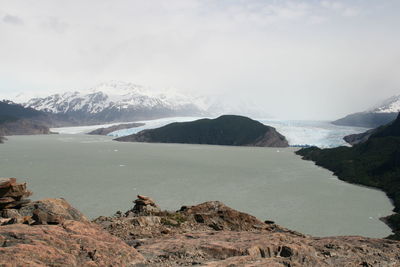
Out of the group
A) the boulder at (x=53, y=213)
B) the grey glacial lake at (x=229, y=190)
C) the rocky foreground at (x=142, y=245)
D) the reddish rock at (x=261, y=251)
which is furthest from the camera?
the grey glacial lake at (x=229, y=190)

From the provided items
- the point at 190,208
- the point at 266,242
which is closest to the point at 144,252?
the point at 266,242

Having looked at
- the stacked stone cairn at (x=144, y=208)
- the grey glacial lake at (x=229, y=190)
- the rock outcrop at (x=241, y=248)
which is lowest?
the grey glacial lake at (x=229, y=190)

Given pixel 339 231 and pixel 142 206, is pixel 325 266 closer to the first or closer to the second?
pixel 142 206

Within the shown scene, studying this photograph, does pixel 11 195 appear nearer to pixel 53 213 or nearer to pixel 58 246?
pixel 53 213

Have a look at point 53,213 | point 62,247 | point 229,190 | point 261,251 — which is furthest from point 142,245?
point 229,190

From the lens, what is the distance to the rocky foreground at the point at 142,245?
8.45m

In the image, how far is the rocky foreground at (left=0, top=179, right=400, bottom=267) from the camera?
845 cm

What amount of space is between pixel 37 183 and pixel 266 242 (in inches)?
2740

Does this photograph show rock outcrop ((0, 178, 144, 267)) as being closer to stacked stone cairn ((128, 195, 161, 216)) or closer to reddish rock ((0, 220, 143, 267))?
reddish rock ((0, 220, 143, 267))

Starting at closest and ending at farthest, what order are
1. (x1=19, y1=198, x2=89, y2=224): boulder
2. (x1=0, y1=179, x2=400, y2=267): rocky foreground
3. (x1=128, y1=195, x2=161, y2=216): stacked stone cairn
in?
1. (x1=0, y1=179, x2=400, y2=267): rocky foreground
2. (x1=19, y1=198, x2=89, y2=224): boulder
3. (x1=128, y1=195, x2=161, y2=216): stacked stone cairn

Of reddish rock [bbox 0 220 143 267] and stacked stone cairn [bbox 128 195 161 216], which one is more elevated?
reddish rock [bbox 0 220 143 267]

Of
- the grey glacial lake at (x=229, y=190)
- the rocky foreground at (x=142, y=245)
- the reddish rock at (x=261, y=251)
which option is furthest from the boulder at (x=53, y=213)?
the grey glacial lake at (x=229, y=190)

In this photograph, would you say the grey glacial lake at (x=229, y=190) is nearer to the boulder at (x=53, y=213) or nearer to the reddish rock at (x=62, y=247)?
the boulder at (x=53, y=213)

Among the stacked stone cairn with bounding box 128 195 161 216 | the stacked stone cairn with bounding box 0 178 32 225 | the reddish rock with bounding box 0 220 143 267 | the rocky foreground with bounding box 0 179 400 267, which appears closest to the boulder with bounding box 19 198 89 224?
the rocky foreground with bounding box 0 179 400 267
